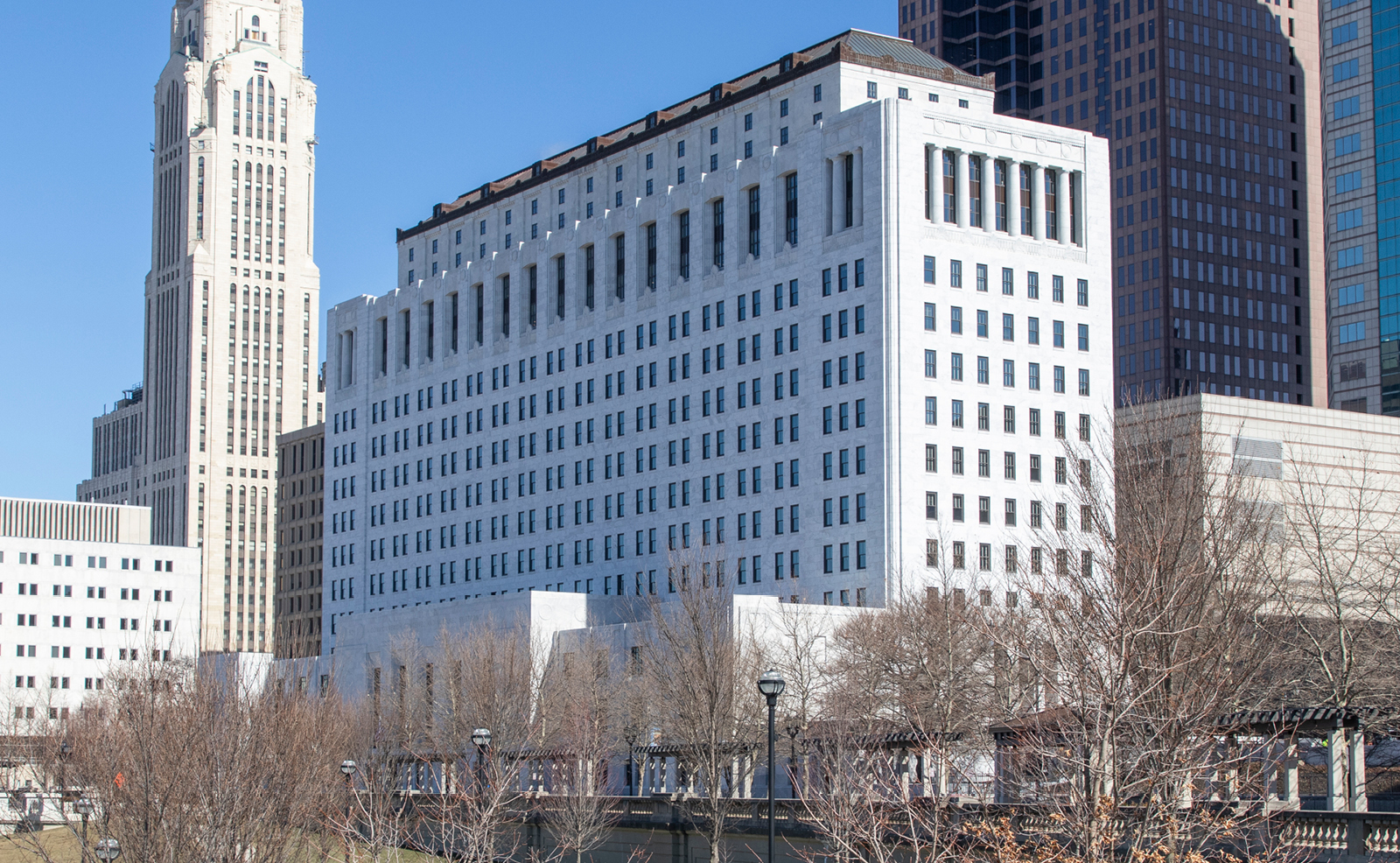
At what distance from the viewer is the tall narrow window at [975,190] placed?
12719cm

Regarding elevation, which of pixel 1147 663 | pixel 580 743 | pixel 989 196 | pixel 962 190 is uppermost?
pixel 962 190

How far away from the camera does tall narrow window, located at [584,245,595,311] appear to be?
15125cm

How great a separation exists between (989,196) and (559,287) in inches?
1708

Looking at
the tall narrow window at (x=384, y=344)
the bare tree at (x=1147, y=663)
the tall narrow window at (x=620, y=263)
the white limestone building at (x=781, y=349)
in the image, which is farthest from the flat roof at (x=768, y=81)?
the bare tree at (x=1147, y=663)

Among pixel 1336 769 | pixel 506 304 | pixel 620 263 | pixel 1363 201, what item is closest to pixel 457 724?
pixel 1336 769

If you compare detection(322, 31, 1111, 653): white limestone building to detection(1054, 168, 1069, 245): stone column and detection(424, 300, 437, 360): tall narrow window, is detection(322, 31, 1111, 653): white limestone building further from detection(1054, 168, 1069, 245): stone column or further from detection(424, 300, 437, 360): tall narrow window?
detection(424, 300, 437, 360): tall narrow window

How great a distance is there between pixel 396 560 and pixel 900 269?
68840 mm

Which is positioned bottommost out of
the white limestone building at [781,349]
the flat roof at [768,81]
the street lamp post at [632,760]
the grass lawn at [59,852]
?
the grass lawn at [59,852]

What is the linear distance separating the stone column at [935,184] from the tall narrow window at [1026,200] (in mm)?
7368

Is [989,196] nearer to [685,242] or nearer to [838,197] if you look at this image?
[838,197]

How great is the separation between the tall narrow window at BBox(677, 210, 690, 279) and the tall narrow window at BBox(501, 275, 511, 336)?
24.4m

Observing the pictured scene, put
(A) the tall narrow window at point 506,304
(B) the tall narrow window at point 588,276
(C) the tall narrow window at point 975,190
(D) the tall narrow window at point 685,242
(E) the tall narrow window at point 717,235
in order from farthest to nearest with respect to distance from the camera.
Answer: (A) the tall narrow window at point 506,304, (B) the tall narrow window at point 588,276, (D) the tall narrow window at point 685,242, (E) the tall narrow window at point 717,235, (C) the tall narrow window at point 975,190

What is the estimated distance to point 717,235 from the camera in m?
138

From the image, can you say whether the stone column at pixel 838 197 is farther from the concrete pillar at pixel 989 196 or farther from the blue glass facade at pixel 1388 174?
the blue glass facade at pixel 1388 174
